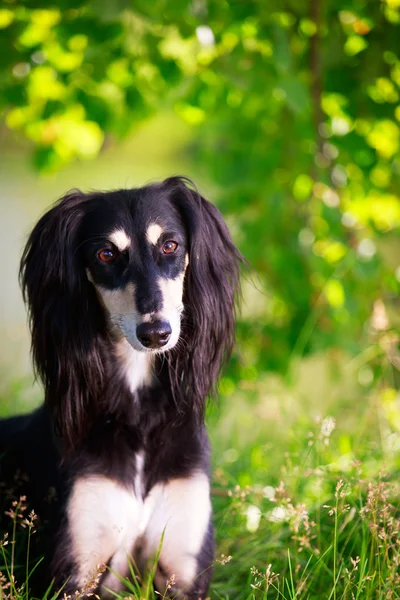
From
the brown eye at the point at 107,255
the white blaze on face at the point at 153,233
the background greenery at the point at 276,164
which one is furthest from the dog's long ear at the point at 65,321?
the background greenery at the point at 276,164

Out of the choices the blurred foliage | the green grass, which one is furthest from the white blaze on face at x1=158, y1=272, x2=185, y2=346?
the blurred foliage

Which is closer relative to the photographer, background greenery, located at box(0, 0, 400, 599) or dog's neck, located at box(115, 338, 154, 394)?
dog's neck, located at box(115, 338, 154, 394)

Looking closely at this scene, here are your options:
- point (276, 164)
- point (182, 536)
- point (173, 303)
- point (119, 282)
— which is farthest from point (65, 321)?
point (276, 164)

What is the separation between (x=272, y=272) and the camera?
4684mm

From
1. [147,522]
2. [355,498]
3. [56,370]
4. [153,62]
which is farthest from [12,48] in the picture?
[355,498]

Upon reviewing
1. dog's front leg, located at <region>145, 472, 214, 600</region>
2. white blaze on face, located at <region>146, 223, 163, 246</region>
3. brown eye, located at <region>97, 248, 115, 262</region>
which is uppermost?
white blaze on face, located at <region>146, 223, 163, 246</region>

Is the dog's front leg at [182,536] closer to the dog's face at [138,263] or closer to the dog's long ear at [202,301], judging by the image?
the dog's long ear at [202,301]

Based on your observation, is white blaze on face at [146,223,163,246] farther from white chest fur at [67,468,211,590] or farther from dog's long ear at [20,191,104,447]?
white chest fur at [67,468,211,590]

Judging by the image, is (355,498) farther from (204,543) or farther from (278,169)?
(278,169)

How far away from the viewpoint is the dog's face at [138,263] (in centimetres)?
245

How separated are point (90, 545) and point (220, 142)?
3208 millimetres

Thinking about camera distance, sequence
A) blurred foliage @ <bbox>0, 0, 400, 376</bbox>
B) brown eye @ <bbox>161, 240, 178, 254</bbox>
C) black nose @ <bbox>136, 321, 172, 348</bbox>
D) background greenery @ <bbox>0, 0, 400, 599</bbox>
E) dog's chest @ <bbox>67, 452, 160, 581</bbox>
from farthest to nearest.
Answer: blurred foliage @ <bbox>0, 0, 400, 376</bbox>, background greenery @ <bbox>0, 0, 400, 599</bbox>, brown eye @ <bbox>161, 240, 178, 254</bbox>, dog's chest @ <bbox>67, 452, 160, 581</bbox>, black nose @ <bbox>136, 321, 172, 348</bbox>

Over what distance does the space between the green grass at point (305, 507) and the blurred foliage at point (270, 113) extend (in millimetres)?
373

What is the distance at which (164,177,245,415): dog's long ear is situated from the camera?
2.76 metres
